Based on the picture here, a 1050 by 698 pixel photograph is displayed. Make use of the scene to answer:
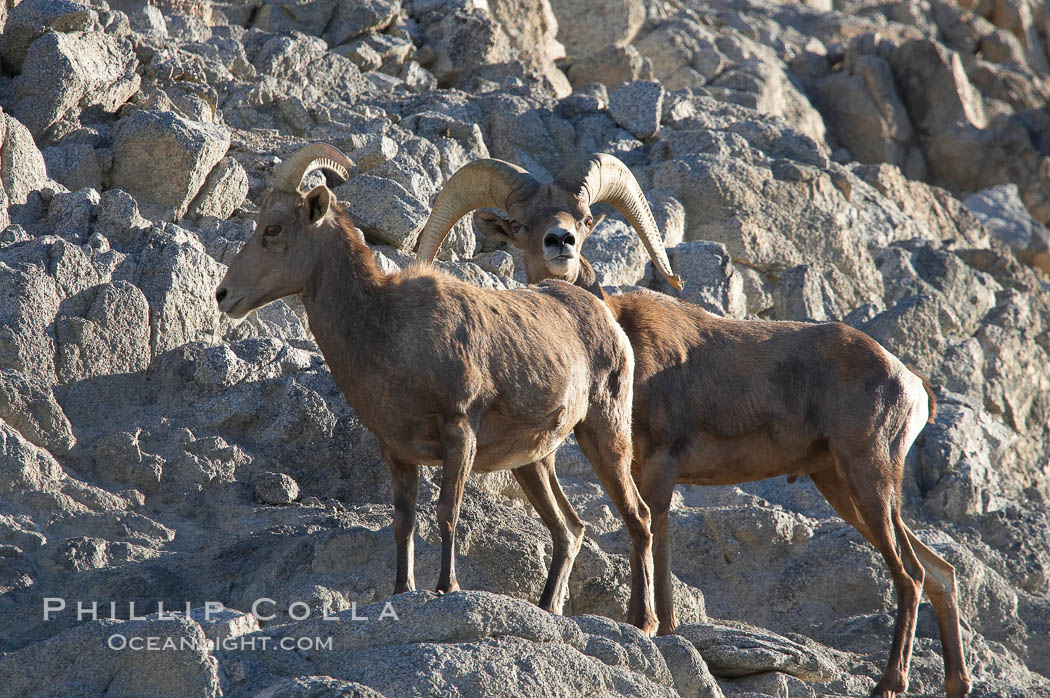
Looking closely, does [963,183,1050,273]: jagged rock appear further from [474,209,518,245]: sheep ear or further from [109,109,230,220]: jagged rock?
[109,109,230,220]: jagged rock

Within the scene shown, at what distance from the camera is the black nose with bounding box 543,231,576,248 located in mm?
10109

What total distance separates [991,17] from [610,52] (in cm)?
2127

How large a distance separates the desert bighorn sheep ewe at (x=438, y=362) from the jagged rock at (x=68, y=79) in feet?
16.3

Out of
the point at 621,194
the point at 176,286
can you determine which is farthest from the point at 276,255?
the point at 621,194

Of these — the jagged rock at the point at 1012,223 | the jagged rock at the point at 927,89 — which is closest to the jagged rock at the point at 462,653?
the jagged rock at the point at 1012,223

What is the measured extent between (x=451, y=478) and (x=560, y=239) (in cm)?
342

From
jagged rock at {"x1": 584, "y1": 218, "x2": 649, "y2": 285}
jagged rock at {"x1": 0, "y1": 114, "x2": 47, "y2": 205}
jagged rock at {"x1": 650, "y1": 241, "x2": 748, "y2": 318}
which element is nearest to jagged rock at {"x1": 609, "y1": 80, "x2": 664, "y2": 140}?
jagged rock at {"x1": 650, "y1": 241, "x2": 748, "y2": 318}

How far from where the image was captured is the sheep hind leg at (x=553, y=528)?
832 centimetres

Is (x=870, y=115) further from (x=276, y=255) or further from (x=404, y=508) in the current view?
(x=404, y=508)

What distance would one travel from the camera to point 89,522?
8.32 metres

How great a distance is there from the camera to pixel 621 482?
336 inches

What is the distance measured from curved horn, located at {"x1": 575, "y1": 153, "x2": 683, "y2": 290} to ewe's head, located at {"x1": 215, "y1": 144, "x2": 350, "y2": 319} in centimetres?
382

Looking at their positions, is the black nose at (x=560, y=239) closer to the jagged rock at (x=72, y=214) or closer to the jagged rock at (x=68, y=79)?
the jagged rock at (x=72, y=214)

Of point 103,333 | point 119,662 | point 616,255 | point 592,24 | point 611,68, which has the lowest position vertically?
point 119,662
